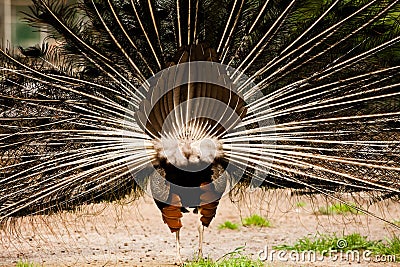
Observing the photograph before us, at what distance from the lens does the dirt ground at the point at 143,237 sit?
19.8 ft

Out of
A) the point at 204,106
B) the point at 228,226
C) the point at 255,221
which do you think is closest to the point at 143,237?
the point at 228,226

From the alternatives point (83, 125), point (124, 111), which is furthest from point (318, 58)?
point (83, 125)

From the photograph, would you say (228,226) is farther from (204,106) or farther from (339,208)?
(204,106)

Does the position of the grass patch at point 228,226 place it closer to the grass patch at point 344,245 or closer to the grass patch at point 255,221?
the grass patch at point 255,221

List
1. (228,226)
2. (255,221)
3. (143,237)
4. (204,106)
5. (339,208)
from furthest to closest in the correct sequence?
(255,221)
(228,226)
(143,237)
(339,208)
(204,106)

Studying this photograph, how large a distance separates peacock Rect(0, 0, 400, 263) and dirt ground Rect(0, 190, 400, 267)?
1.39ft

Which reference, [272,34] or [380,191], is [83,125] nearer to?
[272,34]

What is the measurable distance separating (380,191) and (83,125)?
2.41 m

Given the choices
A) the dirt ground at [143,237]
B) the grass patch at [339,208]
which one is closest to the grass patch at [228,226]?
the dirt ground at [143,237]

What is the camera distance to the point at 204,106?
4.99 metres

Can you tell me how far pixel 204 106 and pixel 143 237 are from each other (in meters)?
3.83

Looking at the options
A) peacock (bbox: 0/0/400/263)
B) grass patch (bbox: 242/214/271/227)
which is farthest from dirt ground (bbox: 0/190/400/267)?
peacock (bbox: 0/0/400/263)

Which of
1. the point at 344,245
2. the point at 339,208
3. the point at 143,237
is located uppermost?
the point at 339,208

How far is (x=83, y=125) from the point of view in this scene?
5.34 meters
